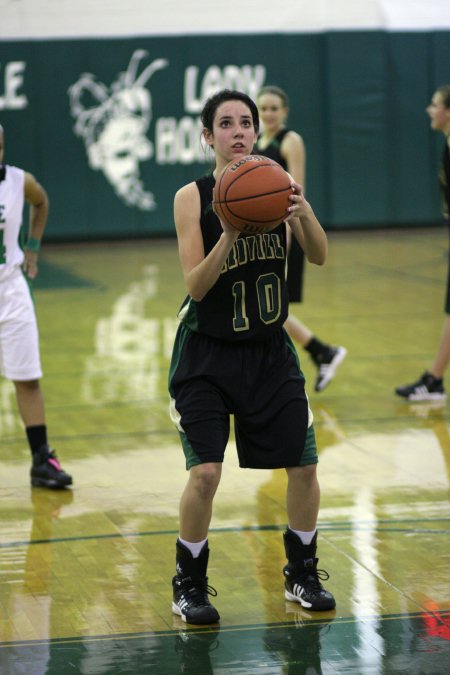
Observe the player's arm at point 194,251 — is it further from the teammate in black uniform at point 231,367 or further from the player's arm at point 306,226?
the player's arm at point 306,226

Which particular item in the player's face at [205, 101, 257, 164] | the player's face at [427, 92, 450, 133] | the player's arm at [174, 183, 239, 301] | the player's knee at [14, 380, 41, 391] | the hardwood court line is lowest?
the hardwood court line

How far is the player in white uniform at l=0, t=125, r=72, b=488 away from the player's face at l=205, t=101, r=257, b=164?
2.09m

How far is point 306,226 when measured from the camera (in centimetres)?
419

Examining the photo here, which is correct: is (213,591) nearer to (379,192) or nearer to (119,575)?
(119,575)

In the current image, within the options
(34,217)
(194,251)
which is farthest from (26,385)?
(194,251)

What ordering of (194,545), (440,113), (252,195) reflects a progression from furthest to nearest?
(440,113) → (194,545) → (252,195)

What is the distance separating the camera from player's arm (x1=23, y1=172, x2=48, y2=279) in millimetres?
6288

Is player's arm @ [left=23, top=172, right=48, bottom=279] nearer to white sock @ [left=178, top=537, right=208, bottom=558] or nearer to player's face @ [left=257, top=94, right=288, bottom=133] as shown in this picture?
player's face @ [left=257, top=94, right=288, bottom=133]

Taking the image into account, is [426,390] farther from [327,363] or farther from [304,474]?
[304,474]

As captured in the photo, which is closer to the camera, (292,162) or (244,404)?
(244,404)

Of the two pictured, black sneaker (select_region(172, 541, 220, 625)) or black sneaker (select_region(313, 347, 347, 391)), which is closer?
black sneaker (select_region(172, 541, 220, 625))

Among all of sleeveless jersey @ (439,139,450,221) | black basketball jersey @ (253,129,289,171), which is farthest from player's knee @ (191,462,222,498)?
black basketball jersey @ (253,129,289,171)

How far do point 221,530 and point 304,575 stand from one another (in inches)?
39.5

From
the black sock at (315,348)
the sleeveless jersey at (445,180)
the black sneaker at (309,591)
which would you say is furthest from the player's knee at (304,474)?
the black sock at (315,348)
